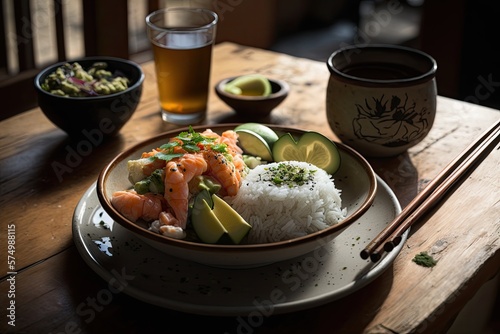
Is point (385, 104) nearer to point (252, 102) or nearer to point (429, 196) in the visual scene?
point (429, 196)

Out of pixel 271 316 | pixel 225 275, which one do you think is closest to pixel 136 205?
pixel 225 275

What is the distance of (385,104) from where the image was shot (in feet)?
4.74

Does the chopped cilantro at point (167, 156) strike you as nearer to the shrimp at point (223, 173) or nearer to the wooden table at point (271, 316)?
the shrimp at point (223, 173)

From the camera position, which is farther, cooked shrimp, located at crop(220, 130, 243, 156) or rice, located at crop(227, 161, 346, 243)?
cooked shrimp, located at crop(220, 130, 243, 156)

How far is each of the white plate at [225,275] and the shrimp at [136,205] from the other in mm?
66

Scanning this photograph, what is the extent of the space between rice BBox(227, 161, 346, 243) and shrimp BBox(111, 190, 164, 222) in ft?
0.46

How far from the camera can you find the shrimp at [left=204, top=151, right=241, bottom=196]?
3.82 feet

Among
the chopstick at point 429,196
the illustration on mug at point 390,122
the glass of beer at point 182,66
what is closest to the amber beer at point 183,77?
the glass of beer at point 182,66

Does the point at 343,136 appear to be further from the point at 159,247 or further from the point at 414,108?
the point at 159,247

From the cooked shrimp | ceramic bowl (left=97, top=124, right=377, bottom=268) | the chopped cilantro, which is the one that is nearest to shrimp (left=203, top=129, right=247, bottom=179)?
the cooked shrimp

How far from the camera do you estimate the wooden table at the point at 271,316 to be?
39.0 inches

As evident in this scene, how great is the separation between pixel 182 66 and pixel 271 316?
89cm

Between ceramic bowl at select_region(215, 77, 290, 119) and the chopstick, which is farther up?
the chopstick

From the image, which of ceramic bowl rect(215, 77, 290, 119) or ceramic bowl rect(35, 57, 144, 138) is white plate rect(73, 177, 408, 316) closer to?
ceramic bowl rect(35, 57, 144, 138)
